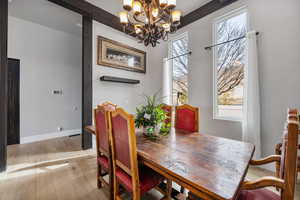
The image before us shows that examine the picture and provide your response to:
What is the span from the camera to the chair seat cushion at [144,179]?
3.57 ft

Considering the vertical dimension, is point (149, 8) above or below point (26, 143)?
above

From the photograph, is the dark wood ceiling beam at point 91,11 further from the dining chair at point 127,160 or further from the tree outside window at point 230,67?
the dining chair at point 127,160

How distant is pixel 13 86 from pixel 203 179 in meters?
4.37

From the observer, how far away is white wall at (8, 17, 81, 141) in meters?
3.18

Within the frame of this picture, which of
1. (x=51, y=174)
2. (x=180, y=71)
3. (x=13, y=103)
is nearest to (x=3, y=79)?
(x=13, y=103)

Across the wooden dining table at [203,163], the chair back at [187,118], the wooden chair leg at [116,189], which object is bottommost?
the wooden chair leg at [116,189]

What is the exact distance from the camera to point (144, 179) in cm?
115

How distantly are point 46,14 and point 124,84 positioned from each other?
246 centimetres

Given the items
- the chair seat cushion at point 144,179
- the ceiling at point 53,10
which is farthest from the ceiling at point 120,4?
the chair seat cushion at point 144,179

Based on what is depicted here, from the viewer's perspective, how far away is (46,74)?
138 inches

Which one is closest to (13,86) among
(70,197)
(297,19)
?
(70,197)

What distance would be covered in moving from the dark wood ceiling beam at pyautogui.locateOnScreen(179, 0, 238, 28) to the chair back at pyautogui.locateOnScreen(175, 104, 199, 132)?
2.25 m

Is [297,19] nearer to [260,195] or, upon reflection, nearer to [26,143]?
[260,195]

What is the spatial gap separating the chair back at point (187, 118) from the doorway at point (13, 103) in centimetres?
383
